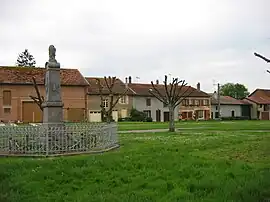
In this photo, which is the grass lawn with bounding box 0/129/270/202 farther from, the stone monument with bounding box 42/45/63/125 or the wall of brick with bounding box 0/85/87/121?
the wall of brick with bounding box 0/85/87/121

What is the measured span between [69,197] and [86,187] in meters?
1.05

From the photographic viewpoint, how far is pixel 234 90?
140m

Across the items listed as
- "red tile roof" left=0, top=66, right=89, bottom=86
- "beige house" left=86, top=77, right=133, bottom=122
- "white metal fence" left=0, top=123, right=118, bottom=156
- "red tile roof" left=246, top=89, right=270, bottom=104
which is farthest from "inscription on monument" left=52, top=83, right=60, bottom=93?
"red tile roof" left=246, top=89, right=270, bottom=104

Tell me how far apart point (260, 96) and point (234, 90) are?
3165cm

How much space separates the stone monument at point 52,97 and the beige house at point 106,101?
50.6m

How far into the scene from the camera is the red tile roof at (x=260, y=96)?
10488cm

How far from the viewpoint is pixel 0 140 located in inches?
650

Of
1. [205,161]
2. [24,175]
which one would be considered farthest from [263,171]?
[24,175]

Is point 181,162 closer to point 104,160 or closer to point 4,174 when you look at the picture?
point 104,160

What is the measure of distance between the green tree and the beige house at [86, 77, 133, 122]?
65.8 meters

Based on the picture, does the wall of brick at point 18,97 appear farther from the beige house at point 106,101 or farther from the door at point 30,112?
the beige house at point 106,101

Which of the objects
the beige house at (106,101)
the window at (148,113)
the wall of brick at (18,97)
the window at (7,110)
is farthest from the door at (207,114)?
the window at (7,110)

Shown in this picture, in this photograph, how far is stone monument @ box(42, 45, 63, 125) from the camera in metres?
17.6

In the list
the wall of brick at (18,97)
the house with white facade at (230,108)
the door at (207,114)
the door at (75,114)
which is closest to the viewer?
the wall of brick at (18,97)
